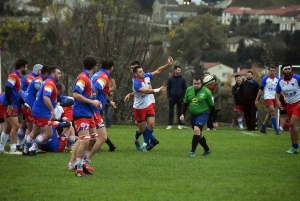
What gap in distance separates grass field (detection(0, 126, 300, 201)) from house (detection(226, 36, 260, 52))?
77.0m

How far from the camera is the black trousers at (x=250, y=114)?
1086 inches

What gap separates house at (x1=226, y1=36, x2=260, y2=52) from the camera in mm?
98238

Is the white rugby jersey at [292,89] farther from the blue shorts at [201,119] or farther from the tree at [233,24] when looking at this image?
the tree at [233,24]

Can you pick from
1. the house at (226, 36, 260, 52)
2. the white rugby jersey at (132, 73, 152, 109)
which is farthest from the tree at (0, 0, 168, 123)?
the house at (226, 36, 260, 52)

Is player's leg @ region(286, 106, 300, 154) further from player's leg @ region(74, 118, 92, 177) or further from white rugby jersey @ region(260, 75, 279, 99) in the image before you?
white rugby jersey @ region(260, 75, 279, 99)

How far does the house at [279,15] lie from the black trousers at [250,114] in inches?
1203

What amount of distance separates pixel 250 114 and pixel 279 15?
49.1m

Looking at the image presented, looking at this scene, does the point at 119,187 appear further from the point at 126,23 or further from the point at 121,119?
the point at 126,23

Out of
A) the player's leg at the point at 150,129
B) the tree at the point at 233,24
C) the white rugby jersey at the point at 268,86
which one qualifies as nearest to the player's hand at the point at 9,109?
the player's leg at the point at 150,129

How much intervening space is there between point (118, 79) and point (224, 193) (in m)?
Answer: 25.3

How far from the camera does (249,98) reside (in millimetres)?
27594

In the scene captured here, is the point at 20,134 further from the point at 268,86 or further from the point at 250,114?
the point at 250,114

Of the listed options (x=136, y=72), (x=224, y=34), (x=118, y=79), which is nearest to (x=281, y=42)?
(x=224, y=34)

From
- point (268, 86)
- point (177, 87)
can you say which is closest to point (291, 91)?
point (268, 86)
